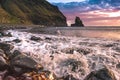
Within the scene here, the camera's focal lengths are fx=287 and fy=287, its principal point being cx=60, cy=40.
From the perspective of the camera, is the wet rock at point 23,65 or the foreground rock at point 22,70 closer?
the foreground rock at point 22,70

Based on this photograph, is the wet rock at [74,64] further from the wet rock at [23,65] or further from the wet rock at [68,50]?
the wet rock at [68,50]

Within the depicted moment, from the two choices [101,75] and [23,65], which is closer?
[101,75]

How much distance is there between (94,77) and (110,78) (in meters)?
1.09

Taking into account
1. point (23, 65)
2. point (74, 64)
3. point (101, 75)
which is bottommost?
point (74, 64)

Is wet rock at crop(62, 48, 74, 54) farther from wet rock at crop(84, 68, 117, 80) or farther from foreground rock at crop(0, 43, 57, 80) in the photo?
wet rock at crop(84, 68, 117, 80)

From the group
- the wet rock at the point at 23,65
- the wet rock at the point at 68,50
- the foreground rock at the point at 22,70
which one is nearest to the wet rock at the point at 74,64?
the foreground rock at the point at 22,70

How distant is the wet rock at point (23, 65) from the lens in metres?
21.4

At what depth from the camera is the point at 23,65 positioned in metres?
21.7

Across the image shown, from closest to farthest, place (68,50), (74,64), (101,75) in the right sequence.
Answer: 1. (101,75)
2. (74,64)
3. (68,50)

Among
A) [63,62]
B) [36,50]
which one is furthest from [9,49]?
[63,62]

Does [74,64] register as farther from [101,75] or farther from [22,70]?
[22,70]

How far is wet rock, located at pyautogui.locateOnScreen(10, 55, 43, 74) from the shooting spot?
70.3 ft

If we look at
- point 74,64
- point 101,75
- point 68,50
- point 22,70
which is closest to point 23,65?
point 22,70

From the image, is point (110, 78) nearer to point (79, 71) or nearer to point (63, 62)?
point (79, 71)
